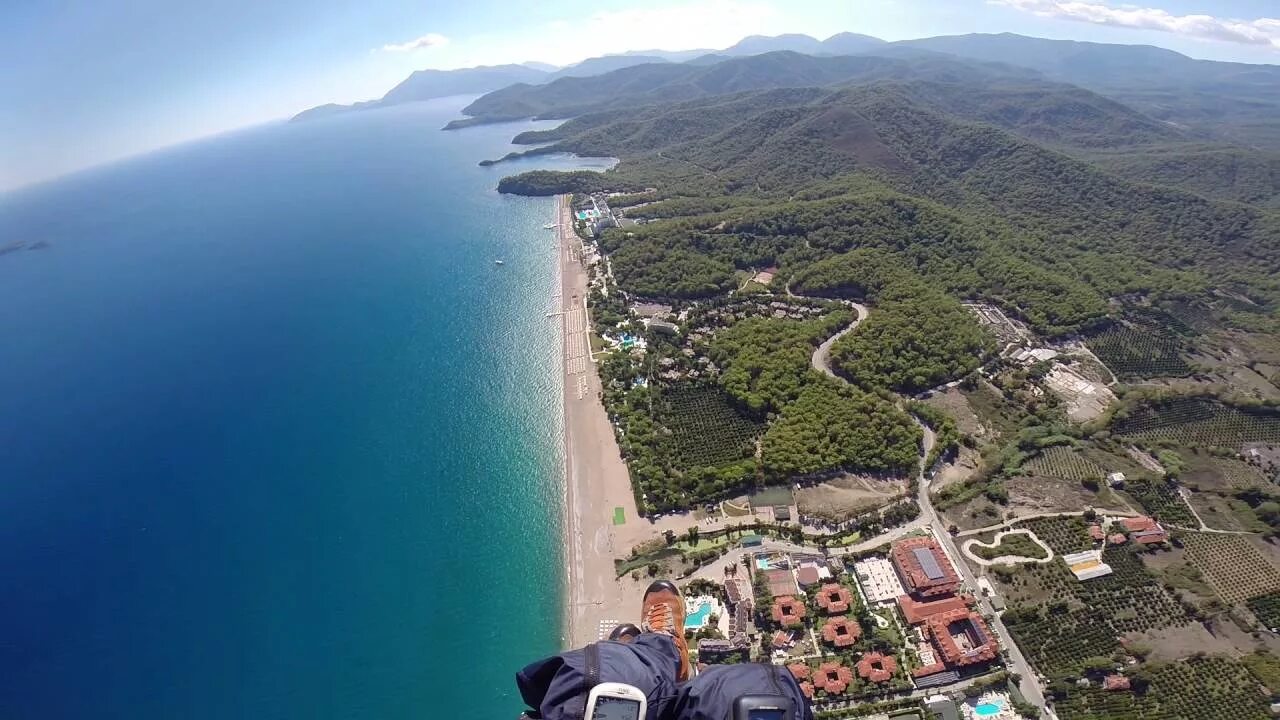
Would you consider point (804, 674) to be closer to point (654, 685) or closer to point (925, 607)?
point (925, 607)

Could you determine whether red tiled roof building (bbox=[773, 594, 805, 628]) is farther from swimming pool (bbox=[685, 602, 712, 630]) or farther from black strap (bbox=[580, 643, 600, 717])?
black strap (bbox=[580, 643, 600, 717])

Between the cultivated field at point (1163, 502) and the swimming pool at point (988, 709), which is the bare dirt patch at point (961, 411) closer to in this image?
the cultivated field at point (1163, 502)

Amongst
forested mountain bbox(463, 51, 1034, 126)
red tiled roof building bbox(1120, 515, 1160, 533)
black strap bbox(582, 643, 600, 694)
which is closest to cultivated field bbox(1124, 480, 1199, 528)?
red tiled roof building bbox(1120, 515, 1160, 533)

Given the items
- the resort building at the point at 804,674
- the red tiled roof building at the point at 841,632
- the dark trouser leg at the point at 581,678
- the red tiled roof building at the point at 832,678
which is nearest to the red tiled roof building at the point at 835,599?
the red tiled roof building at the point at 841,632

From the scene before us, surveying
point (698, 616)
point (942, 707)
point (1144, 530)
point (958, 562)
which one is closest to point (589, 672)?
point (698, 616)

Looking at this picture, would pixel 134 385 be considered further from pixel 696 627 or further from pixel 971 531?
pixel 971 531
